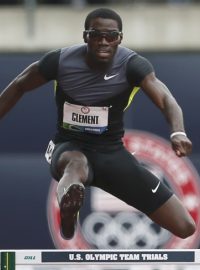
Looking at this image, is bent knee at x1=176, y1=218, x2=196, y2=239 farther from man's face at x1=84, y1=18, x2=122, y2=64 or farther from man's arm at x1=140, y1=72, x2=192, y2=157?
man's face at x1=84, y1=18, x2=122, y2=64

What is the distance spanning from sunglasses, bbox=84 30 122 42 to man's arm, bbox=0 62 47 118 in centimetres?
45

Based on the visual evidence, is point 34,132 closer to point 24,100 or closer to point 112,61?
point 24,100

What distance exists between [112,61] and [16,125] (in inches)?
148

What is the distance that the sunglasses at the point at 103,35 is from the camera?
7609 millimetres

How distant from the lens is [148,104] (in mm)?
11375

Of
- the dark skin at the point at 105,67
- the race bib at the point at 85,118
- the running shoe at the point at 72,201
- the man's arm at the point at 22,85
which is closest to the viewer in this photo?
the running shoe at the point at 72,201

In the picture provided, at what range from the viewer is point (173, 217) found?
8070mm

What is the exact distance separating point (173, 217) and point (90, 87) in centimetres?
99

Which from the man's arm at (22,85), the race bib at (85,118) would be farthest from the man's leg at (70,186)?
the man's arm at (22,85)

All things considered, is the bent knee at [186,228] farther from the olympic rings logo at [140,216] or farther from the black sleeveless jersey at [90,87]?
the olympic rings logo at [140,216]

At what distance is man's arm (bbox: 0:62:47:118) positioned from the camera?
26.0 feet

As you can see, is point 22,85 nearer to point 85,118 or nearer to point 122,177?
point 85,118

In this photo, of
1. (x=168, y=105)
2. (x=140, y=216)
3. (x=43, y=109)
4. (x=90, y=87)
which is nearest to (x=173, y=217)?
(x=168, y=105)

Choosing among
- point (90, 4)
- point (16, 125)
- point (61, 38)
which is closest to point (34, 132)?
point (16, 125)
